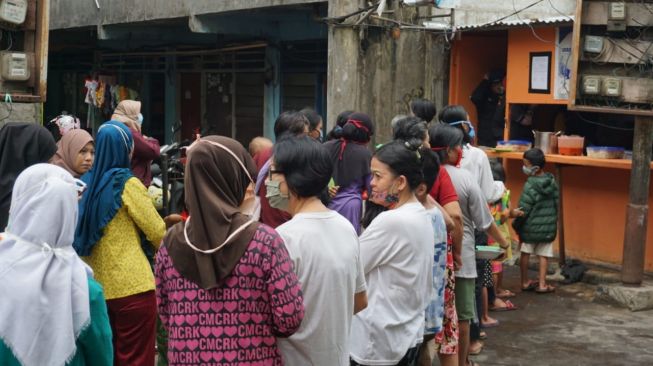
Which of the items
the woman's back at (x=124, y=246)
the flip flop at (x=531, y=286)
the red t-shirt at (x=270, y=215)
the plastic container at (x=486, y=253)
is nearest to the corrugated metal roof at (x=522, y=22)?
the flip flop at (x=531, y=286)

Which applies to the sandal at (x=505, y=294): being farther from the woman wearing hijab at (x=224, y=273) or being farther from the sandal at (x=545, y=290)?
the woman wearing hijab at (x=224, y=273)

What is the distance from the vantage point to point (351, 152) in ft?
21.1

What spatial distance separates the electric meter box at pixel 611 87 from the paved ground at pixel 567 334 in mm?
2022

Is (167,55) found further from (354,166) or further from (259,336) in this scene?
(259,336)

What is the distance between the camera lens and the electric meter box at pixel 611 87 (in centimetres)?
873

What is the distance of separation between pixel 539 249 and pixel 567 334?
149 centimetres

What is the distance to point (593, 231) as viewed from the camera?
10.2 metres

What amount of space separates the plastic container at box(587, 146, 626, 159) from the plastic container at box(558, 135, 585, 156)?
222 millimetres

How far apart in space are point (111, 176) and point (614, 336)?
479 cm

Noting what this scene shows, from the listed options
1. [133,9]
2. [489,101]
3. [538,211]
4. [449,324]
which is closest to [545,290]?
[538,211]

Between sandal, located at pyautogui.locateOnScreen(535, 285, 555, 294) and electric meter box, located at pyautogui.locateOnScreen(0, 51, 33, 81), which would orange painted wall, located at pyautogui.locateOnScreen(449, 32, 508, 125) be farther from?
electric meter box, located at pyautogui.locateOnScreen(0, 51, 33, 81)

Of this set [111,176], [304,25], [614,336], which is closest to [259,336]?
[111,176]

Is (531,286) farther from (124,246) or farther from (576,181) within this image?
(124,246)

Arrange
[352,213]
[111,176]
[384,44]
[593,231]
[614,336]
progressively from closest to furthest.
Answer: [111,176], [352,213], [614,336], [593,231], [384,44]
